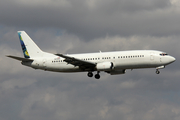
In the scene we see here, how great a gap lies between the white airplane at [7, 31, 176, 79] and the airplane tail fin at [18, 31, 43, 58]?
512 mm

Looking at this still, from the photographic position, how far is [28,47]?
86312mm

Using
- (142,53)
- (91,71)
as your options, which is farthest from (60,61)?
(142,53)

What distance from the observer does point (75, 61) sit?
76.2 meters

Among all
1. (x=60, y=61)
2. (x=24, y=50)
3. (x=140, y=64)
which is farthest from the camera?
(x=24, y=50)

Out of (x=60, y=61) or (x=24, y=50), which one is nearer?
(x=60, y=61)

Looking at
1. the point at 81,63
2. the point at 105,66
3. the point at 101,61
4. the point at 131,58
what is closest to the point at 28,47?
the point at 81,63

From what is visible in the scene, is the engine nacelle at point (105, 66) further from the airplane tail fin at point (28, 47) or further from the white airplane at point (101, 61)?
the airplane tail fin at point (28, 47)

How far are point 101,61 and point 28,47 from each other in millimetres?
20480

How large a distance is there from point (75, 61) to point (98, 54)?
5.98 m

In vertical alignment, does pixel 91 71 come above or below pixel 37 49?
below

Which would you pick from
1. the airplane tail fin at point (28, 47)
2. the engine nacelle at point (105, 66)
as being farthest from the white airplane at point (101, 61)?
the airplane tail fin at point (28, 47)

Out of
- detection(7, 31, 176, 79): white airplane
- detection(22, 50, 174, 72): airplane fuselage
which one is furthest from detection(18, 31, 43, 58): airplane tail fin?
detection(22, 50, 174, 72): airplane fuselage

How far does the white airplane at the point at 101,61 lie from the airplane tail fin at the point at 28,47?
51 cm

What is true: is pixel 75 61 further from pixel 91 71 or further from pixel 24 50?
pixel 24 50
